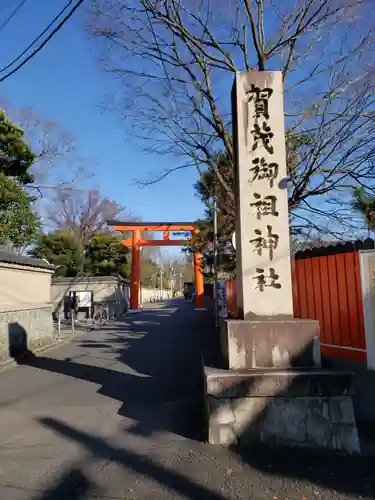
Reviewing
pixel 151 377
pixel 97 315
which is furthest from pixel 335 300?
pixel 97 315

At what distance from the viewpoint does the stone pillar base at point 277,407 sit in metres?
4.72

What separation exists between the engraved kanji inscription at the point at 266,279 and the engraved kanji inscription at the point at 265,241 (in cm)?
22

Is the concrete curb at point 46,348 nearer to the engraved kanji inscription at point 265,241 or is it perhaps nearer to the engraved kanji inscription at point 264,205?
the engraved kanji inscription at point 265,241

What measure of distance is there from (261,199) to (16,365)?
23.7ft

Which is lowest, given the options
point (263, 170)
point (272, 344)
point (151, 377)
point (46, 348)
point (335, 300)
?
point (151, 377)

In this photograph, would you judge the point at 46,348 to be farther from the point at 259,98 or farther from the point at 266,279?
the point at 259,98

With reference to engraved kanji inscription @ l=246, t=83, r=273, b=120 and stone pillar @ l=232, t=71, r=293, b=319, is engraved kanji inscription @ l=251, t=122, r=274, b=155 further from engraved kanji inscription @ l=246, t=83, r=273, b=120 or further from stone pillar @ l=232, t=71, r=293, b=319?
engraved kanji inscription @ l=246, t=83, r=273, b=120

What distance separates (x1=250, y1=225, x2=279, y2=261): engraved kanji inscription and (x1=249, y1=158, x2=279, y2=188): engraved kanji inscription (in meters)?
0.65

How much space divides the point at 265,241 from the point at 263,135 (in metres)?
1.38

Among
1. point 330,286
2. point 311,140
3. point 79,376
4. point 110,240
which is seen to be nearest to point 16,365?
point 79,376

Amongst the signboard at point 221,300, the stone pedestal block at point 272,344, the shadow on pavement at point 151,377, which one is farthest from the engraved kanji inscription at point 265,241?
the signboard at point 221,300

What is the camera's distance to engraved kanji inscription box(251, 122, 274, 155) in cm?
579

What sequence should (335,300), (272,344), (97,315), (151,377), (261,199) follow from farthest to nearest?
(97,315) < (335,300) < (151,377) < (261,199) < (272,344)

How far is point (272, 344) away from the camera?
5.25 m
